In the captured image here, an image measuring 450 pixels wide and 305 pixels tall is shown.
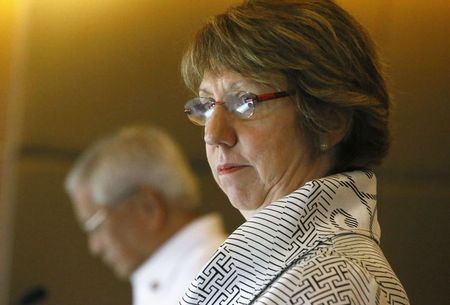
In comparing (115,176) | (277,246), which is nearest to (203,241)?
(115,176)

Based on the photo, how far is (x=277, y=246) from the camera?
1.14 meters

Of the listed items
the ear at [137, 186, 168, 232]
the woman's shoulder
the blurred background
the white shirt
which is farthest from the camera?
the blurred background

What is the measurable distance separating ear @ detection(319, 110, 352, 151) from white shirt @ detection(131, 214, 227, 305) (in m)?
1.12

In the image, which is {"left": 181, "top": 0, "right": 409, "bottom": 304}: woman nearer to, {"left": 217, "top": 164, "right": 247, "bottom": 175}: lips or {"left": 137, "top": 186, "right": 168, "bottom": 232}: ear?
{"left": 217, "top": 164, "right": 247, "bottom": 175}: lips

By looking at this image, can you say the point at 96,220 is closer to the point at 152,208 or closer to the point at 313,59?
the point at 152,208

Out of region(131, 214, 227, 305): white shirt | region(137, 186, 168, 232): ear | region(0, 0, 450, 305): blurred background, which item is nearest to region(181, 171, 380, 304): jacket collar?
region(131, 214, 227, 305): white shirt

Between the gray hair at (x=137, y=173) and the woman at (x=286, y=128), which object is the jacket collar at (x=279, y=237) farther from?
the gray hair at (x=137, y=173)

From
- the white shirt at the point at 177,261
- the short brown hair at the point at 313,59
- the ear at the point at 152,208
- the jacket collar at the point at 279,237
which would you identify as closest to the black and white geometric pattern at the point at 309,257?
the jacket collar at the point at 279,237

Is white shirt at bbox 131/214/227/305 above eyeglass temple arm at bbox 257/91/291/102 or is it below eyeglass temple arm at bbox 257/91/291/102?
below

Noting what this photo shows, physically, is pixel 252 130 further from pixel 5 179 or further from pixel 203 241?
pixel 5 179

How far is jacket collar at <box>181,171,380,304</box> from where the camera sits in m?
1.13

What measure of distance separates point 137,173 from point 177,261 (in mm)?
283

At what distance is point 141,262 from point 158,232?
0.10m

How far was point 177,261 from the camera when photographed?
240 centimetres
